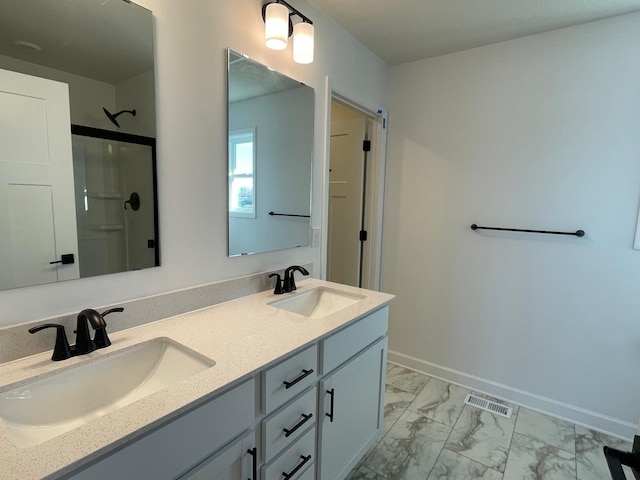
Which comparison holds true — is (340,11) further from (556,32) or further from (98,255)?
(98,255)

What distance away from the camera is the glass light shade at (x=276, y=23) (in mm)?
1460

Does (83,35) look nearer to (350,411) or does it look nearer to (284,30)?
(284,30)

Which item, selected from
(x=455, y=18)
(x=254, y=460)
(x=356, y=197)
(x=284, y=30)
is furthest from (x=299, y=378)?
(x=455, y=18)

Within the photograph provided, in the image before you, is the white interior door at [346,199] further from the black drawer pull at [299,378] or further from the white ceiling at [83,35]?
the white ceiling at [83,35]

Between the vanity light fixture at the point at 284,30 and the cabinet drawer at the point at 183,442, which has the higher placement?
the vanity light fixture at the point at 284,30

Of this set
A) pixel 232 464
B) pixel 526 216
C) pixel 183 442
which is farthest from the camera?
pixel 526 216

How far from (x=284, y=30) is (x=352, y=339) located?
137 cm

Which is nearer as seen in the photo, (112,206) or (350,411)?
(112,206)

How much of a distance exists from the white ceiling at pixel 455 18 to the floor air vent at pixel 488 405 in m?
2.37

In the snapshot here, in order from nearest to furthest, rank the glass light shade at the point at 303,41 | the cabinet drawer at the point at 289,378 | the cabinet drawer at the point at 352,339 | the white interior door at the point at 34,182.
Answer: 1. the white interior door at the point at 34,182
2. the cabinet drawer at the point at 289,378
3. the cabinet drawer at the point at 352,339
4. the glass light shade at the point at 303,41

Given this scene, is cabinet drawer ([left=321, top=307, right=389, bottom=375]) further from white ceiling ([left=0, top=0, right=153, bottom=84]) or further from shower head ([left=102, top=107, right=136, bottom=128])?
white ceiling ([left=0, top=0, right=153, bottom=84])

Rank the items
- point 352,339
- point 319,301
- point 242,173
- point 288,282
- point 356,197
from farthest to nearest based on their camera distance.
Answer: point 356,197 < point 319,301 < point 288,282 < point 242,173 < point 352,339

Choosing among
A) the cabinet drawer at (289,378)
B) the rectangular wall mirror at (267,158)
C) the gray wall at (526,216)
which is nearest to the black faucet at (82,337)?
the cabinet drawer at (289,378)

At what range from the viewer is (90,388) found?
38.5 inches
